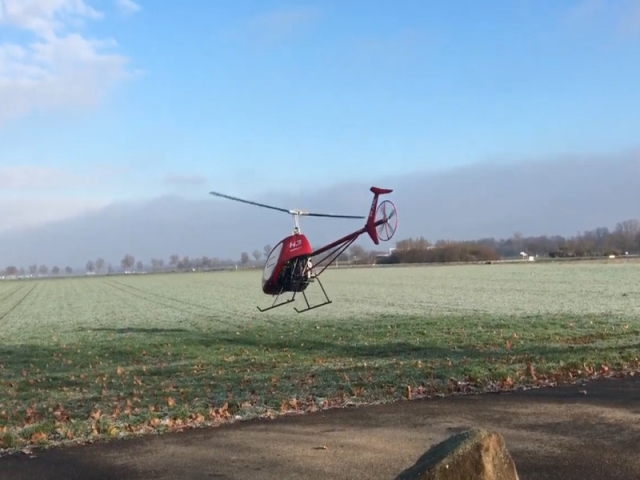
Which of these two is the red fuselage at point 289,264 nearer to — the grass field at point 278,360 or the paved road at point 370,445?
the grass field at point 278,360

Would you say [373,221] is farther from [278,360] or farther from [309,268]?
[278,360]

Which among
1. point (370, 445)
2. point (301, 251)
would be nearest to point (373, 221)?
point (301, 251)

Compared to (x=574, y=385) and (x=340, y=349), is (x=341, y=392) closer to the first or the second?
(x=574, y=385)

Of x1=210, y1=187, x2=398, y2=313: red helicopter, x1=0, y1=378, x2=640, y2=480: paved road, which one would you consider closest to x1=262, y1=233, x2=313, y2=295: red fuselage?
x1=210, y1=187, x2=398, y2=313: red helicopter

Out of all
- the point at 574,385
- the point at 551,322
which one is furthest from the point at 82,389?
the point at 551,322

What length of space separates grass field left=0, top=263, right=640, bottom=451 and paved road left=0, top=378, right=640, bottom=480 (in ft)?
2.68

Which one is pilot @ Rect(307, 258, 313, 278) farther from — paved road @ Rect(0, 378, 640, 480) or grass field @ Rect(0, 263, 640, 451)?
paved road @ Rect(0, 378, 640, 480)

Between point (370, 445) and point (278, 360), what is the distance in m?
9.31

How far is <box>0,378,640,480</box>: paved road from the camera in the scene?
23.2 feet

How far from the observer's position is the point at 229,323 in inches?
1231

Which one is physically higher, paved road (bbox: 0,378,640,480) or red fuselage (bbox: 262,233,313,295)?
red fuselage (bbox: 262,233,313,295)

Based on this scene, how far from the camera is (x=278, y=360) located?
17.1 meters

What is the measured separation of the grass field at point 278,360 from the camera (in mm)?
10484

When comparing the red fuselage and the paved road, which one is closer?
the paved road
